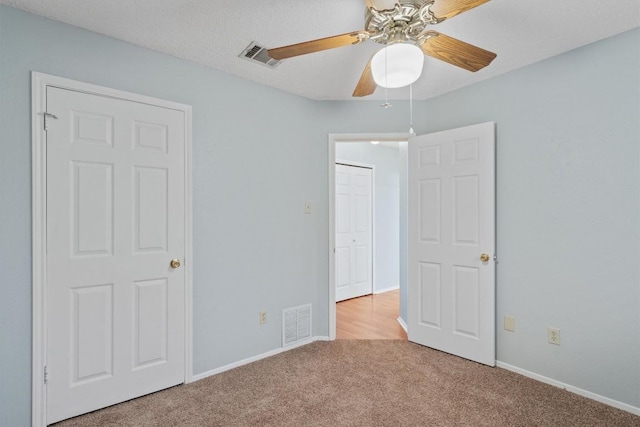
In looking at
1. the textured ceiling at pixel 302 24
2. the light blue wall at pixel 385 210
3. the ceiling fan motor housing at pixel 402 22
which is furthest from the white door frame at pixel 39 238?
the light blue wall at pixel 385 210

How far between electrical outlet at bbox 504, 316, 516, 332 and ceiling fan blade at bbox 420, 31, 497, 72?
1958mm

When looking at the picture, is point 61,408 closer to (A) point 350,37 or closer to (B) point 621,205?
(A) point 350,37

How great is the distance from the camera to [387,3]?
5.06ft

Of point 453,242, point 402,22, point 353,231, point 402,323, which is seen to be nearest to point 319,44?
point 402,22

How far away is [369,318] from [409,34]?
3.25 metres

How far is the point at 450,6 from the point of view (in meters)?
1.41

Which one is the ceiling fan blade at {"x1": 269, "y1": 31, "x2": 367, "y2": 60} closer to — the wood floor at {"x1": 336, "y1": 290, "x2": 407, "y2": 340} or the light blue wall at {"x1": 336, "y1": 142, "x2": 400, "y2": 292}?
the wood floor at {"x1": 336, "y1": 290, "x2": 407, "y2": 340}

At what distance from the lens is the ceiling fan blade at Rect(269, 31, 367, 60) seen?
5.32 ft

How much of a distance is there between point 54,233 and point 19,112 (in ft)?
2.29

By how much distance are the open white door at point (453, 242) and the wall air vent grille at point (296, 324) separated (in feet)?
3.27

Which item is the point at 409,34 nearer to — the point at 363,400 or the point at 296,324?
the point at 363,400

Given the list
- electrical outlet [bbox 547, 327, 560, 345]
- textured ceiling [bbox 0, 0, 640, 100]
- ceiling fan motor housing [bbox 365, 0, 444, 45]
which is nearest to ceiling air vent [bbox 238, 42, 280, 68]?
textured ceiling [bbox 0, 0, 640, 100]

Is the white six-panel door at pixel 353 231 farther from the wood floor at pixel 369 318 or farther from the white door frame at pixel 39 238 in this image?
the white door frame at pixel 39 238

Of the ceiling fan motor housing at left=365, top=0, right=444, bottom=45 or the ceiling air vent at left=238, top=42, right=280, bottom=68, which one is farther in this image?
the ceiling air vent at left=238, top=42, right=280, bottom=68
